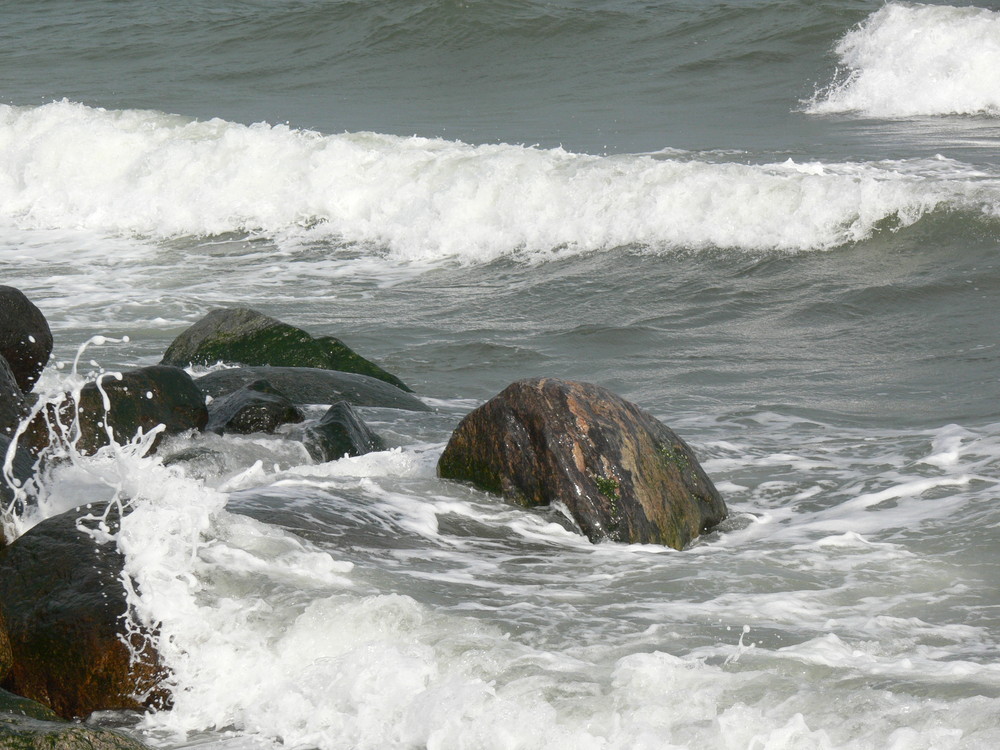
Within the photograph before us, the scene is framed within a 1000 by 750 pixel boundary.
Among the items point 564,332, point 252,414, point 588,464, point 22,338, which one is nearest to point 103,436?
point 252,414

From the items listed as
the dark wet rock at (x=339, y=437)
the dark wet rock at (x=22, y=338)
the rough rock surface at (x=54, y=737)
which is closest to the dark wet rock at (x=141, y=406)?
the dark wet rock at (x=339, y=437)

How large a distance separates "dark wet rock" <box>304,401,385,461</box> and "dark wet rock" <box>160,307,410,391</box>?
4.86ft

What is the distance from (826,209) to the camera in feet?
37.6

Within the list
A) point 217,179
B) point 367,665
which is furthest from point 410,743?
point 217,179

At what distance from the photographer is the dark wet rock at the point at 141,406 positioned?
5805 mm

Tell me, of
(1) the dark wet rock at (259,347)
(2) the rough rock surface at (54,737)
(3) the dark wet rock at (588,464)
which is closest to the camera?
(2) the rough rock surface at (54,737)

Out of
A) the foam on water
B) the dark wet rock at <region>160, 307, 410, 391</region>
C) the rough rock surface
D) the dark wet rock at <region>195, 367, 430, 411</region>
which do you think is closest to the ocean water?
the foam on water

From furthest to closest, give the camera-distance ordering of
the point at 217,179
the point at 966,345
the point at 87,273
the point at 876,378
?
the point at 217,179 → the point at 87,273 → the point at 966,345 → the point at 876,378

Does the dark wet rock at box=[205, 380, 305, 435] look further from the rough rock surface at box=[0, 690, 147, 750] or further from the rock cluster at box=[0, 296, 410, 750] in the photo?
the rough rock surface at box=[0, 690, 147, 750]

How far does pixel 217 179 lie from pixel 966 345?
9576 millimetres

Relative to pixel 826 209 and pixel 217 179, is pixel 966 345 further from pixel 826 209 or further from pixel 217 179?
pixel 217 179

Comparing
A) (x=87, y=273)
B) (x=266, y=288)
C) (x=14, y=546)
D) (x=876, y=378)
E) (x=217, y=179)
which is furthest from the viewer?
(x=217, y=179)

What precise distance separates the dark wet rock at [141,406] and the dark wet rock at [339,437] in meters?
0.59

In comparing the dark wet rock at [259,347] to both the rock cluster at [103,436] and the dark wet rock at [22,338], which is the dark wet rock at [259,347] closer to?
the rock cluster at [103,436]
